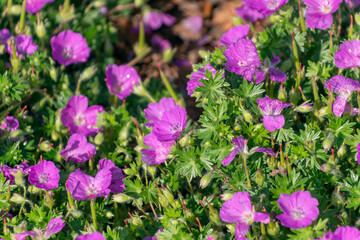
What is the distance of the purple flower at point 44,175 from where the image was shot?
2.30 meters

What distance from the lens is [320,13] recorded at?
2.46 m

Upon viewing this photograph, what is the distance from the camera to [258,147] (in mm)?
2148

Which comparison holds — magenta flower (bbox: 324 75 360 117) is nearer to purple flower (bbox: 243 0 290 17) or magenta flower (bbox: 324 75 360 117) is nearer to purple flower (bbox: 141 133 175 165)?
purple flower (bbox: 243 0 290 17)

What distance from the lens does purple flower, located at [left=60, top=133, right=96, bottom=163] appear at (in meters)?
2.55

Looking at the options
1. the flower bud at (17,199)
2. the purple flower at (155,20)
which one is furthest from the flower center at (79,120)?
the purple flower at (155,20)

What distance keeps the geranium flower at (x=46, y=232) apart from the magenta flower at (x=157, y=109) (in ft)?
2.26

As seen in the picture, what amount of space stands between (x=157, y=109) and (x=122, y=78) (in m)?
0.65

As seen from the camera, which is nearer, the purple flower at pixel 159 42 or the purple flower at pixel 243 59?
the purple flower at pixel 243 59

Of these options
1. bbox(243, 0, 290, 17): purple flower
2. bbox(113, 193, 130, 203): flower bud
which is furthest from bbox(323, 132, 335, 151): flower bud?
bbox(113, 193, 130, 203): flower bud

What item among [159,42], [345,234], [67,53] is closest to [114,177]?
[67,53]

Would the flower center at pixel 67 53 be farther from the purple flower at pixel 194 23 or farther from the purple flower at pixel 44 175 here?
the purple flower at pixel 194 23

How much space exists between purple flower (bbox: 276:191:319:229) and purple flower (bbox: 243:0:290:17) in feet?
3.48

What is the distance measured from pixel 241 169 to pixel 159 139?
1.37 feet

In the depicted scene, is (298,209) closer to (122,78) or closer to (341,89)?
(341,89)
